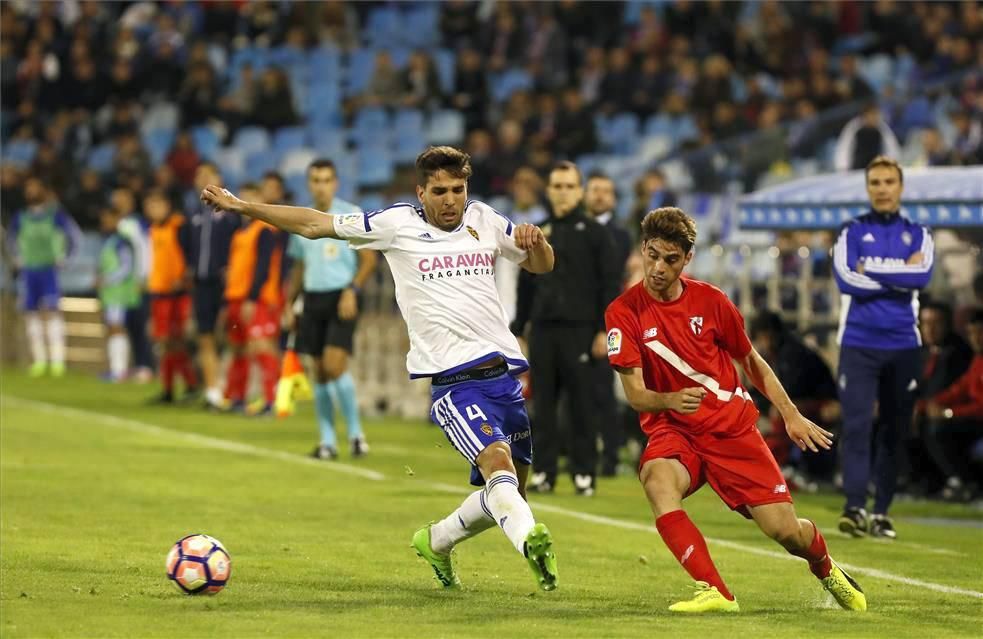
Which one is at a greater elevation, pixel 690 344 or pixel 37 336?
pixel 690 344

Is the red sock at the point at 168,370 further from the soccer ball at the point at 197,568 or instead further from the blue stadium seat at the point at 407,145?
the soccer ball at the point at 197,568

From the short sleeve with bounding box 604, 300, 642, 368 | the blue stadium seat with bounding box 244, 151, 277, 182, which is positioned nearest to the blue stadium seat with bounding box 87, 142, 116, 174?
the blue stadium seat with bounding box 244, 151, 277, 182

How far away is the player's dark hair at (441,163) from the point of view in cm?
875

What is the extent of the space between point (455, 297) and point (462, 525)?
1037mm

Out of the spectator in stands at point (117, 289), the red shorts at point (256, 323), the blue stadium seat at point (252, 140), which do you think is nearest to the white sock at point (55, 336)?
the spectator in stands at point (117, 289)

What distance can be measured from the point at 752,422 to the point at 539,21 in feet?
71.8

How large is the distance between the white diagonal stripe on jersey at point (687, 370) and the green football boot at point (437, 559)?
4.73 feet

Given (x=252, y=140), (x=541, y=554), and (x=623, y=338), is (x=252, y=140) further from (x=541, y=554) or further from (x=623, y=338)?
(x=541, y=554)

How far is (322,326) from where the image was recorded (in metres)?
15.9

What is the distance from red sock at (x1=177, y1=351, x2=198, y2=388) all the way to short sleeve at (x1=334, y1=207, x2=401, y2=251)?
12.6m

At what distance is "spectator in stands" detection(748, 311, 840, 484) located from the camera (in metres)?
14.9

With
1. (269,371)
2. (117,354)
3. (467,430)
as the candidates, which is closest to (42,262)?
(117,354)

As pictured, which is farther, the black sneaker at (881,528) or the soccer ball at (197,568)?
the black sneaker at (881,528)

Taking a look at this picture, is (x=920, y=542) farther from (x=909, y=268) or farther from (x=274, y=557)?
(x=274, y=557)
